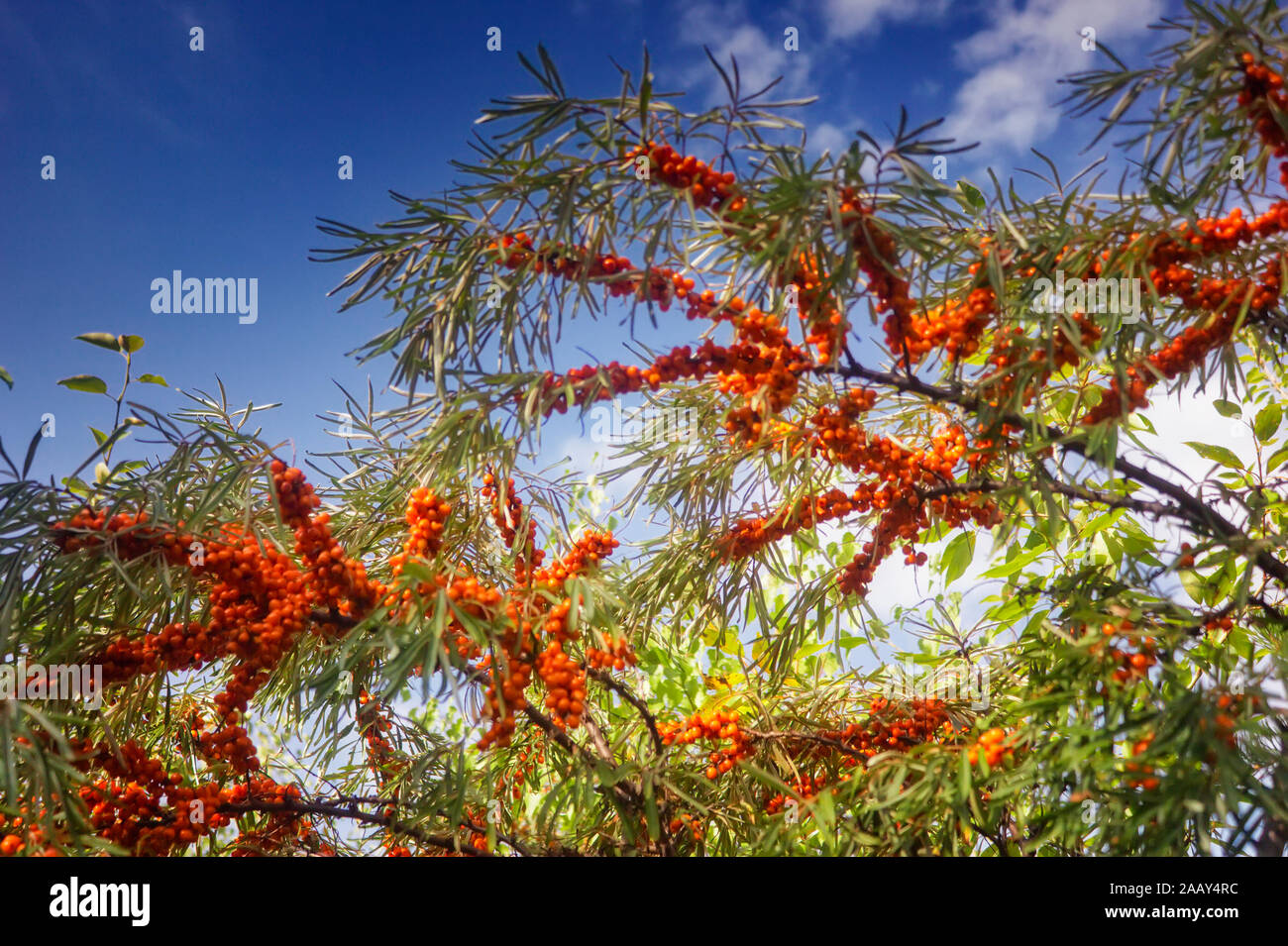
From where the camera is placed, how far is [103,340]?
4.76ft

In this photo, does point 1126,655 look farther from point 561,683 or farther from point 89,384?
point 89,384

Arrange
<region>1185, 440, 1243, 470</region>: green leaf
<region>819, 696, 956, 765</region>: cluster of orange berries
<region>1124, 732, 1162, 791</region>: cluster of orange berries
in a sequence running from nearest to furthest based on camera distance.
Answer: <region>1124, 732, 1162, 791</region>: cluster of orange berries → <region>819, 696, 956, 765</region>: cluster of orange berries → <region>1185, 440, 1243, 470</region>: green leaf

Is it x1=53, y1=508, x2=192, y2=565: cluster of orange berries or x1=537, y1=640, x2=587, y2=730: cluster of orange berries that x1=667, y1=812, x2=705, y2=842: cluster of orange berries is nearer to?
x1=537, y1=640, x2=587, y2=730: cluster of orange berries

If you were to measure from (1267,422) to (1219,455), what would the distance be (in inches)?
5.1

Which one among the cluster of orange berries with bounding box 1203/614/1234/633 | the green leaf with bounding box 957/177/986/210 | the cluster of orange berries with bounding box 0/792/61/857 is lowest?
the cluster of orange berries with bounding box 0/792/61/857

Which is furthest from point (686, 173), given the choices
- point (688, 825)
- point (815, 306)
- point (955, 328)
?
point (688, 825)

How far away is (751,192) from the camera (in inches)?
46.6

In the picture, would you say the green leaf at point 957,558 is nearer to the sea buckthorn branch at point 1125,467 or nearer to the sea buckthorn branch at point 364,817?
the sea buckthorn branch at point 1125,467

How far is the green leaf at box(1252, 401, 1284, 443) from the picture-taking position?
1.78 meters

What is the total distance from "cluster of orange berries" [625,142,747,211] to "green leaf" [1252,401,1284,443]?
4.35ft

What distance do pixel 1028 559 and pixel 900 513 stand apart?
1.58 ft

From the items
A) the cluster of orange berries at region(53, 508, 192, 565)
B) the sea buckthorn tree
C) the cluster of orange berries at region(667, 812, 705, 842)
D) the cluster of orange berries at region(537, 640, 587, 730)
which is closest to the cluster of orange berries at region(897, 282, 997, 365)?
the sea buckthorn tree

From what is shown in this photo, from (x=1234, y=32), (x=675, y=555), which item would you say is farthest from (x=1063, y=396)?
(x=675, y=555)
